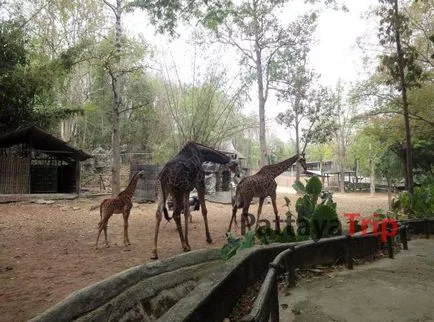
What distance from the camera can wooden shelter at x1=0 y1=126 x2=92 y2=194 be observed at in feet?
49.5

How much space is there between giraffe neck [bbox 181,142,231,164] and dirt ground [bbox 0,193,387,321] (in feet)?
5.17

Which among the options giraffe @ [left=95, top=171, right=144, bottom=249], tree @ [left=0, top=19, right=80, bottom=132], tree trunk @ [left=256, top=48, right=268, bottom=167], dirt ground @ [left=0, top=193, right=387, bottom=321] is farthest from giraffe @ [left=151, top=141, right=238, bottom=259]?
tree trunk @ [left=256, top=48, right=268, bottom=167]

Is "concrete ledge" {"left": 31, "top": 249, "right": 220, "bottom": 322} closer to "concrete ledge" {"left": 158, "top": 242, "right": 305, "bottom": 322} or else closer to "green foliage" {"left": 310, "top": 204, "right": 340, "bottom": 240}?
"concrete ledge" {"left": 158, "top": 242, "right": 305, "bottom": 322}

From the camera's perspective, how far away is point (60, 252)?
6.36m

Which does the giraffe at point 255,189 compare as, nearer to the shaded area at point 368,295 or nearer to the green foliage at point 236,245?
the green foliage at point 236,245

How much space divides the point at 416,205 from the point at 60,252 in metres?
7.85

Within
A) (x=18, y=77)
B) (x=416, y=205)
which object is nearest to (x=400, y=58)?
(x=416, y=205)

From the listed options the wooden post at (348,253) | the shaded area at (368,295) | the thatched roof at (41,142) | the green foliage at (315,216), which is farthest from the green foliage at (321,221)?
the thatched roof at (41,142)

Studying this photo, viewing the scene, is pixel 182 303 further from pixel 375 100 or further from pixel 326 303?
pixel 375 100

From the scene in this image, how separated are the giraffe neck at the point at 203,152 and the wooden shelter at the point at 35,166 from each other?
36.0 feet

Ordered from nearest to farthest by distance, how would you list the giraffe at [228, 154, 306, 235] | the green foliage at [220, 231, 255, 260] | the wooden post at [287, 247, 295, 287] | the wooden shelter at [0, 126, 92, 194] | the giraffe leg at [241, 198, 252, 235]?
the wooden post at [287, 247, 295, 287]
the green foliage at [220, 231, 255, 260]
the giraffe leg at [241, 198, 252, 235]
the giraffe at [228, 154, 306, 235]
the wooden shelter at [0, 126, 92, 194]

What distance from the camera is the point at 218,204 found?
16938 millimetres

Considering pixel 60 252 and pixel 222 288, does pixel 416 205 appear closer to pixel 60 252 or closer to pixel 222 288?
pixel 222 288

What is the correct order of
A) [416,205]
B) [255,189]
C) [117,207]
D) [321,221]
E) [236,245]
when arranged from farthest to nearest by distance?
[416,205] → [255,189] → [117,207] → [321,221] → [236,245]
